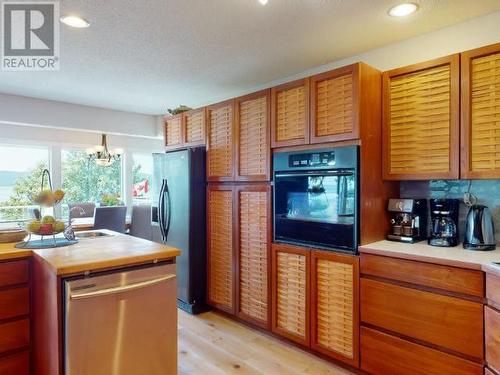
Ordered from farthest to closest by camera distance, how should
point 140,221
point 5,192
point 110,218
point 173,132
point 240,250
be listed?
1. point 5,192
2. point 140,221
3. point 110,218
4. point 173,132
5. point 240,250

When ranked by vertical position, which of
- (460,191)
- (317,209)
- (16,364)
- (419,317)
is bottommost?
(16,364)

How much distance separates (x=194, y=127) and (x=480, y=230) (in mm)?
2678

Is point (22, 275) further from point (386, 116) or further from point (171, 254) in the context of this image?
point (386, 116)

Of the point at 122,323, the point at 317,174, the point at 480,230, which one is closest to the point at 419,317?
the point at 480,230

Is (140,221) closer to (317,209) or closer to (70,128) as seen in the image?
(70,128)

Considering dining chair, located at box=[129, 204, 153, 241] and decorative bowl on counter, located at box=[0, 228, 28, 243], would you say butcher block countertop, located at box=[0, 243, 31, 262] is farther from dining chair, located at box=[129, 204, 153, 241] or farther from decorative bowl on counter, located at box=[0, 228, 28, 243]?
dining chair, located at box=[129, 204, 153, 241]

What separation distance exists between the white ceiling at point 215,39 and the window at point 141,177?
92.2 inches

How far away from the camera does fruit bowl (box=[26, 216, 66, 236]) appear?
2.15 metres

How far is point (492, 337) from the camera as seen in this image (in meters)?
1.71

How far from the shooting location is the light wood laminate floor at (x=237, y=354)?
237cm

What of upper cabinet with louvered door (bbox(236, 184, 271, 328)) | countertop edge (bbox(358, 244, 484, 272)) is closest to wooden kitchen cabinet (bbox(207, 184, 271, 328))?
upper cabinet with louvered door (bbox(236, 184, 271, 328))

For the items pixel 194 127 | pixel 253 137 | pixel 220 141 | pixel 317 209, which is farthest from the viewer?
pixel 194 127

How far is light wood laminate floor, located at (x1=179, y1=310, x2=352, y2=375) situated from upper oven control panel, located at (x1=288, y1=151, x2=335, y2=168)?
1453 millimetres

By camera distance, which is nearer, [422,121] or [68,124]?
[422,121]
